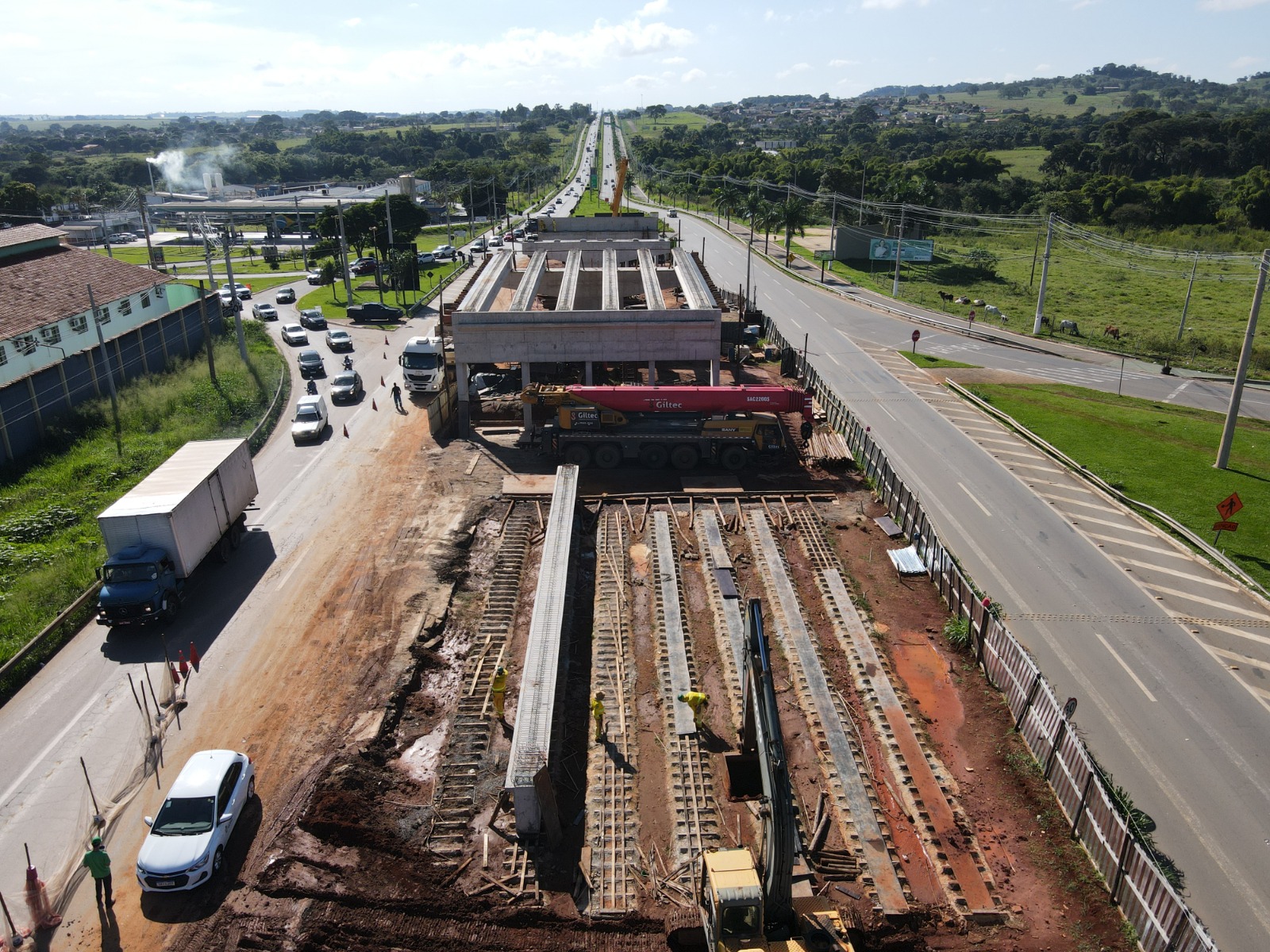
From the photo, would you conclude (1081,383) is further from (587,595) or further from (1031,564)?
(587,595)

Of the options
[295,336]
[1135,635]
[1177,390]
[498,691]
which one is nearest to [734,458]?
[1135,635]

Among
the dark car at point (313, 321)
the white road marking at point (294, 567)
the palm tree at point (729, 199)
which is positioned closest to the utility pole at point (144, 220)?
the dark car at point (313, 321)

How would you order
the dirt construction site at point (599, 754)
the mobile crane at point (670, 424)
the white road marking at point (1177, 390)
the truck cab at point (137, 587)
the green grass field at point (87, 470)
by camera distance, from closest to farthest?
the dirt construction site at point (599, 754) → the truck cab at point (137, 587) → the green grass field at point (87, 470) → the mobile crane at point (670, 424) → the white road marking at point (1177, 390)

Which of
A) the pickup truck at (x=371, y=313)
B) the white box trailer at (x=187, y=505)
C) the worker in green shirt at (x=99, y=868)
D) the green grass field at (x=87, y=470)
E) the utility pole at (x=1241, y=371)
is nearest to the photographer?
the worker in green shirt at (x=99, y=868)

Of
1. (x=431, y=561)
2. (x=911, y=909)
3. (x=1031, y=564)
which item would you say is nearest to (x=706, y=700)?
(x=911, y=909)

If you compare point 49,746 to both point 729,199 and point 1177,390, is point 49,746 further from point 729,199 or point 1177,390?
point 729,199

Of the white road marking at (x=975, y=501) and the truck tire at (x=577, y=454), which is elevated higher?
the truck tire at (x=577, y=454)

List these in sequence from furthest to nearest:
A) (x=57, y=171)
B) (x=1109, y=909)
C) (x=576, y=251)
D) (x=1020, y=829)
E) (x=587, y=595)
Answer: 1. (x=57, y=171)
2. (x=576, y=251)
3. (x=587, y=595)
4. (x=1020, y=829)
5. (x=1109, y=909)

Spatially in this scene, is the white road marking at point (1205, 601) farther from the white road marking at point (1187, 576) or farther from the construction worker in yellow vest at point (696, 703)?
the construction worker in yellow vest at point (696, 703)
